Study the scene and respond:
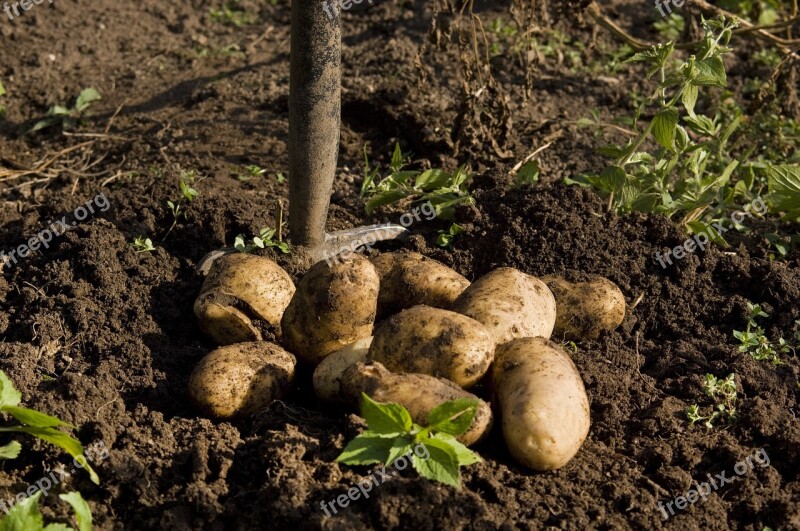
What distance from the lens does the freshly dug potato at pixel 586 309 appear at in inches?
141

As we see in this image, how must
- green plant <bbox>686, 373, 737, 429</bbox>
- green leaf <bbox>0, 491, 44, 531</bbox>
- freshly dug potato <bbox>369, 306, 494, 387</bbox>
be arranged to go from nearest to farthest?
1. green leaf <bbox>0, 491, 44, 531</bbox>
2. freshly dug potato <bbox>369, 306, 494, 387</bbox>
3. green plant <bbox>686, 373, 737, 429</bbox>

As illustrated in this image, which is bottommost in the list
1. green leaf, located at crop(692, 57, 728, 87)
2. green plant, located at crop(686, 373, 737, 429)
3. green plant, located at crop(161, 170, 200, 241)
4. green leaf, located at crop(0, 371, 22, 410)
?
green plant, located at crop(686, 373, 737, 429)

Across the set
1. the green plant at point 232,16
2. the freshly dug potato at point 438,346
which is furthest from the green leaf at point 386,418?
the green plant at point 232,16

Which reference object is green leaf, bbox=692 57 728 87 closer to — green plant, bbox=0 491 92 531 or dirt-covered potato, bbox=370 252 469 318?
dirt-covered potato, bbox=370 252 469 318

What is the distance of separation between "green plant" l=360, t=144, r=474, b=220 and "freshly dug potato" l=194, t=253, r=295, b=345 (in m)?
0.87

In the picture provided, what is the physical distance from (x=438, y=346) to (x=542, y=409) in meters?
0.40

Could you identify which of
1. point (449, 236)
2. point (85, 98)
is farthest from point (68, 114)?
point (449, 236)

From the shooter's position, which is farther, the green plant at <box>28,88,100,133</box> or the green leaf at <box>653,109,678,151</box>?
the green plant at <box>28,88,100,133</box>

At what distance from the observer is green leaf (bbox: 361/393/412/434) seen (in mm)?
2664

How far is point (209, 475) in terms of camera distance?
288 centimetres

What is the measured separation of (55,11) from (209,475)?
4.79 m

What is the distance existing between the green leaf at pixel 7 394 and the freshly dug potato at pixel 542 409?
1.55 meters

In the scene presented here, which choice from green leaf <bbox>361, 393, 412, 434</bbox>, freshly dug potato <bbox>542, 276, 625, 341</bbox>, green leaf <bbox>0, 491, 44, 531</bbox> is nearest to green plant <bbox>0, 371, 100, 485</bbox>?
green leaf <bbox>0, 491, 44, 531</bbox>

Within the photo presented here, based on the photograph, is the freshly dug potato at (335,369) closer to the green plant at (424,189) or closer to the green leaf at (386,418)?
the green leaf at (386,418)
